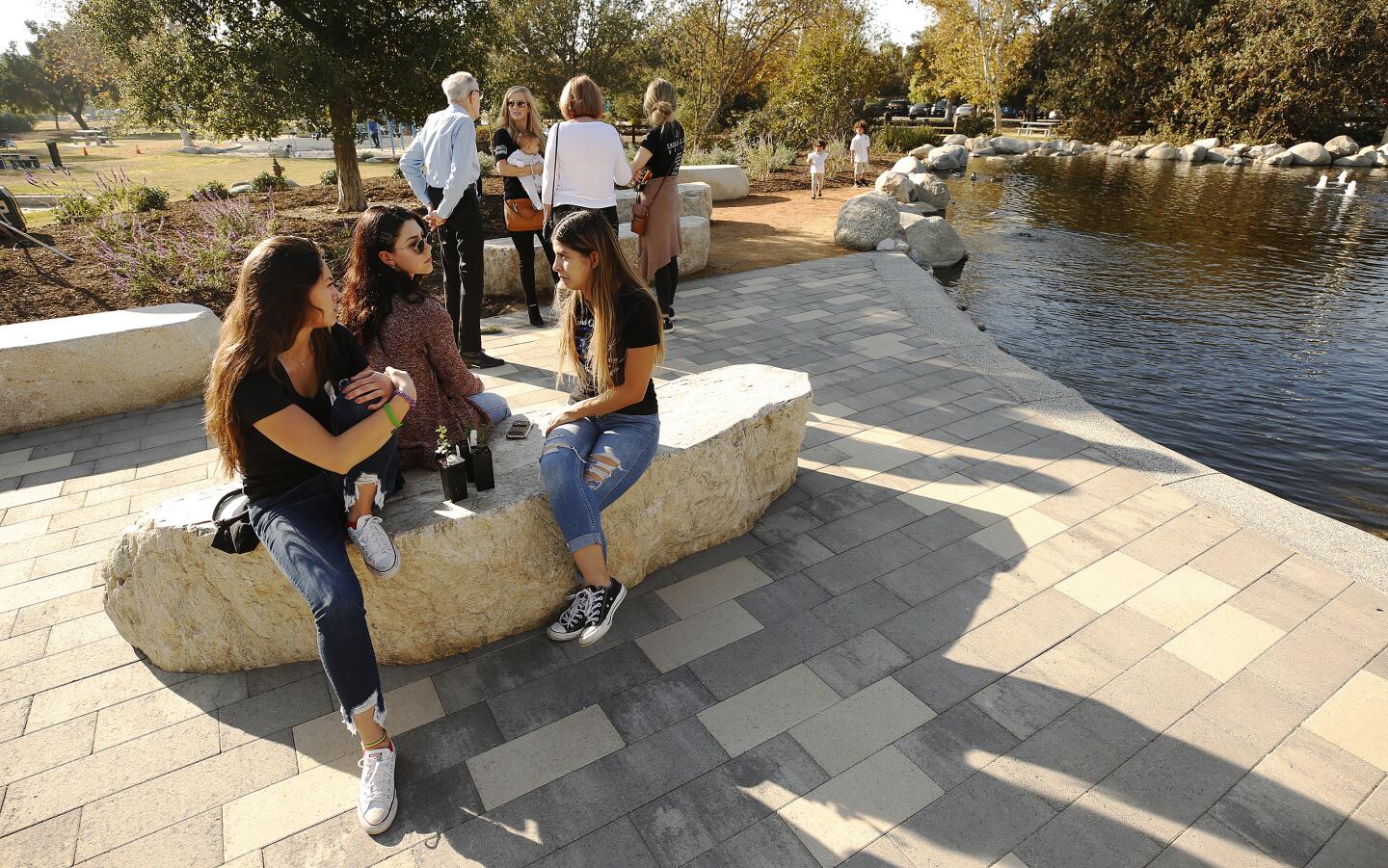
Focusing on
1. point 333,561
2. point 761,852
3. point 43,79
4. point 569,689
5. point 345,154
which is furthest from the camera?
point 43,79

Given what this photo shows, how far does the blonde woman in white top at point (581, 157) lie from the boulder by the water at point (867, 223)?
5.96 metres

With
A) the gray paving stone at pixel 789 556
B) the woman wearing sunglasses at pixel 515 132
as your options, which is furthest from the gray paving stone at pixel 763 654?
the woman wearing sunglasses at pixel 515 132

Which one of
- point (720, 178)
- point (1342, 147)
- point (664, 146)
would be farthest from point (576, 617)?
point (1342, 147)

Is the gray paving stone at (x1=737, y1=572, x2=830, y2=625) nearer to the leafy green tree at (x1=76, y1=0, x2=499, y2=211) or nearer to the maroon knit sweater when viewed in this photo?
the maroon knit sweater

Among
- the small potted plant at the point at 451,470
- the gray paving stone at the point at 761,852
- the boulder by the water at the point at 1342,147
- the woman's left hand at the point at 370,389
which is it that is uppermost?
the boulder by the water at the point at 1342,147

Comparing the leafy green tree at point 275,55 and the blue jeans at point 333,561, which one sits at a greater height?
the leafy green tree at point 275,55

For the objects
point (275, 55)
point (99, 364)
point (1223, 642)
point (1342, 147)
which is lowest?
point (1223, 642)

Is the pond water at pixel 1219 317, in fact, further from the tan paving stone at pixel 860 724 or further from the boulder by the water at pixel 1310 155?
the boulder by the water at pixel 1310 155

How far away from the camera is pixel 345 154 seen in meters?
11.8

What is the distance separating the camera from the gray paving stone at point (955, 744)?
265 centimetres

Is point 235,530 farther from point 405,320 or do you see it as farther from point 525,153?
point 525,153

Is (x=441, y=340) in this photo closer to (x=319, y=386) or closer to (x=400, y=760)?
(x=319, y=386)

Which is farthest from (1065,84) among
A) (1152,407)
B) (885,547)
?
(885,547)

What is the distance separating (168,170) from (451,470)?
81.3 feet
